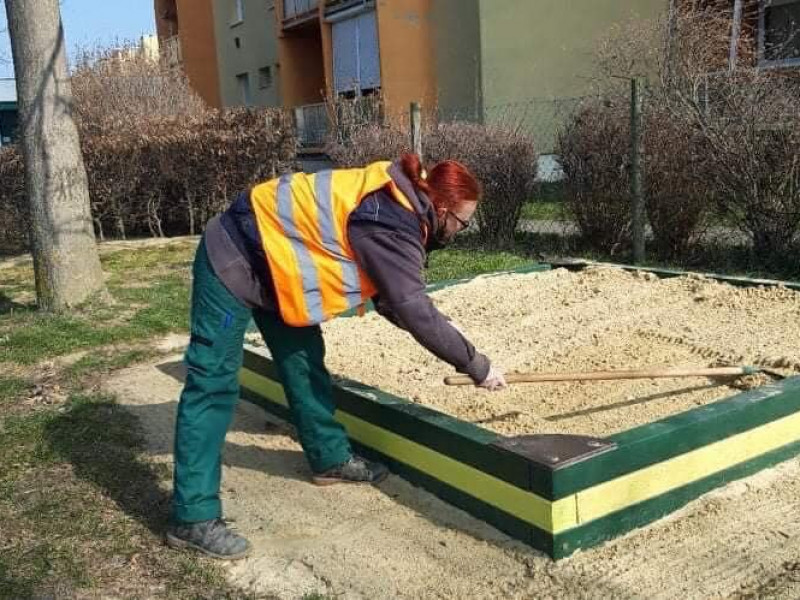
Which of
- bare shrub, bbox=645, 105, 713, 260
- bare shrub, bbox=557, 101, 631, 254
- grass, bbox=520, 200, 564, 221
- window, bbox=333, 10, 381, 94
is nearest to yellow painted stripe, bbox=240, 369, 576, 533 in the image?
bare shrub, bbox=645, 105, 713, 260

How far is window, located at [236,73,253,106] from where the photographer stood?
1149 inches

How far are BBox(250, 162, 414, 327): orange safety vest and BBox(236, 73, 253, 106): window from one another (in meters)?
27.1

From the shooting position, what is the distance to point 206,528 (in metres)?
3.10

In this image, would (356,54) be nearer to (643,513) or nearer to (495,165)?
(495,165)

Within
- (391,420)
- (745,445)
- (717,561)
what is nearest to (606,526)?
(717,561)

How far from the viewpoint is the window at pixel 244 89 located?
29.2 metres

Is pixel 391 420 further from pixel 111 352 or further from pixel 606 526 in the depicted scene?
pixel 111 352

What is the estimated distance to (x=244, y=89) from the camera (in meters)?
29.6

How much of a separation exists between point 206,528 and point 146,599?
335 mm

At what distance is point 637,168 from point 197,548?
245 inches

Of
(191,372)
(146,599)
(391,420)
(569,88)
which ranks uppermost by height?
(569,88)

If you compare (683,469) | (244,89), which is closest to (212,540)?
(683,469)

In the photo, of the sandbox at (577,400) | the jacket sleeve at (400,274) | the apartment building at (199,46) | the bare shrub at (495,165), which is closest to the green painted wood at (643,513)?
the sandbox at (577,400)

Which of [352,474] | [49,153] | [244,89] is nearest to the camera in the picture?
[352,474]
